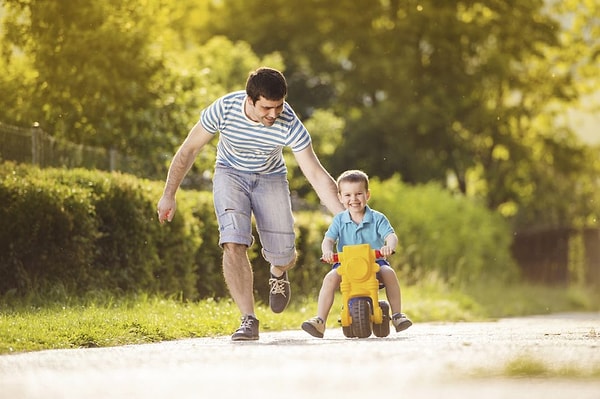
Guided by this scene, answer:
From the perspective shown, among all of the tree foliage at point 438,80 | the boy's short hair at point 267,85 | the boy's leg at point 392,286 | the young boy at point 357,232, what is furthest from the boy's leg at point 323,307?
the tree foliage at point 438,80

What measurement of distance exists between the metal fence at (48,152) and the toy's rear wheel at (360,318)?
245 inches

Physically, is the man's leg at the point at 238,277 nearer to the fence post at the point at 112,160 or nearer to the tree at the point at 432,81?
the fence post at the point at 112,160

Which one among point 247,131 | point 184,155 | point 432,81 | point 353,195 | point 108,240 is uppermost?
point 432,81

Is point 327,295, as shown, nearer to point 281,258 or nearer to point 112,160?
point 281,258

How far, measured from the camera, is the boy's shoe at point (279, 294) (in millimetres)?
10602

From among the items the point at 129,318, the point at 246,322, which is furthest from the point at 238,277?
the point at 129,318

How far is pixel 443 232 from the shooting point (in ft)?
89.9

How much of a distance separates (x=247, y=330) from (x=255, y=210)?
1.13 metres

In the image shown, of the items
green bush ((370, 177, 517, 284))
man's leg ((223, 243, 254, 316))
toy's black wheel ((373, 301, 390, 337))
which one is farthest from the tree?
man's leg ((223, 243, 254, 316))

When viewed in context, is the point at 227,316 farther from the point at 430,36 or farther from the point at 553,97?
the point at 553,97

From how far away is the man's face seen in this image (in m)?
9.45

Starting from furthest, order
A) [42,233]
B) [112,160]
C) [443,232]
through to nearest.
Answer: [443,232] → [112,160] → [42,233]

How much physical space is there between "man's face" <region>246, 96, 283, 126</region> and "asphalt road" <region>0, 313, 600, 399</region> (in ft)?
5.49

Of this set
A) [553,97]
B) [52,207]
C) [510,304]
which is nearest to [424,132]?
[553,97]
